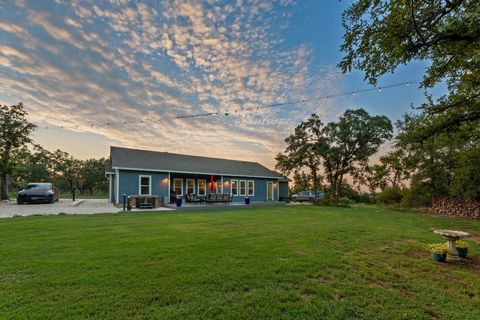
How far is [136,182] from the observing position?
17.6m

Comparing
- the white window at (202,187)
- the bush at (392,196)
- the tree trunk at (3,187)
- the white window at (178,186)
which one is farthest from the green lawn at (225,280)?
the bush at (392,196)

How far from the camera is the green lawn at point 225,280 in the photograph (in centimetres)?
264

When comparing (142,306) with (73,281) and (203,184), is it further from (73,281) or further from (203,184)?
(203,184)

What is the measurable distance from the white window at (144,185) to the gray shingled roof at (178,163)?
32.5 inches

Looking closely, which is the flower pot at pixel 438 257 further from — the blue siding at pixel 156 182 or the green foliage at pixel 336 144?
the green foliage at pixel 336 144

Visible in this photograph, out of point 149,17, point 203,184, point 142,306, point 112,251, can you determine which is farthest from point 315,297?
point 203,184

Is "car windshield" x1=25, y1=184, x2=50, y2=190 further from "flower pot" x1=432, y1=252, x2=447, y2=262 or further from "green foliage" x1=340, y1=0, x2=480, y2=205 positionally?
"flower pot" x1=432, y1=252, x2=447, y2=262

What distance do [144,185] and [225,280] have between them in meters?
16.2

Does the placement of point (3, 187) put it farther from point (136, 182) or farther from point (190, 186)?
point (190, 186)

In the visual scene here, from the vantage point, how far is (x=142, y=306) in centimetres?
266

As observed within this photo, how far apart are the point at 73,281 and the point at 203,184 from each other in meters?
18.7

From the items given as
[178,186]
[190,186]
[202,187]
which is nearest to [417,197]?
[202,187]

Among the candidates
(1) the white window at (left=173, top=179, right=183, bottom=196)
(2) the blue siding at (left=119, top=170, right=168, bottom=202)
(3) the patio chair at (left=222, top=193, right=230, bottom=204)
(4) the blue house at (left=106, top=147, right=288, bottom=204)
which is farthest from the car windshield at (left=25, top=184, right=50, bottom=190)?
(3) the patio chair at (left=222, top=193, right=230, bottom=204)

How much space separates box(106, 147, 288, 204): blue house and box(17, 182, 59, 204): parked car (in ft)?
13.5
